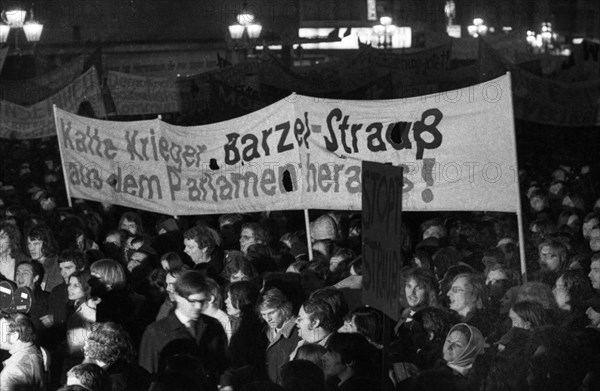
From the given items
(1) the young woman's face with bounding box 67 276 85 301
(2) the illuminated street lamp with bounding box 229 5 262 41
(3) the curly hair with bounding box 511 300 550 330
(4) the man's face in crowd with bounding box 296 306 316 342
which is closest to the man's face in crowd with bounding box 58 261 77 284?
(1) the young woman's face with bounding box 67 276 85 301

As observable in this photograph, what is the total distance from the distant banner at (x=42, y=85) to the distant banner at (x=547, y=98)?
6.99 meters

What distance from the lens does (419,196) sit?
7945 mm

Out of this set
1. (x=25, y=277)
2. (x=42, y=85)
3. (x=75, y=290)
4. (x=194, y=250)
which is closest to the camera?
(x=75, y=290)

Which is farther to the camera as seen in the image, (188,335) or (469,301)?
(469,301)

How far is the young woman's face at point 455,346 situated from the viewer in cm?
500

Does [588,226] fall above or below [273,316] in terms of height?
above

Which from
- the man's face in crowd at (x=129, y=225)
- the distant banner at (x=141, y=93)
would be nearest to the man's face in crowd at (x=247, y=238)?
the man's face in crowd at (x=129, y=225)

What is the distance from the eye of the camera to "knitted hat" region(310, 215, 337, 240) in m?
8.69

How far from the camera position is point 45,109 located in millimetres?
15828

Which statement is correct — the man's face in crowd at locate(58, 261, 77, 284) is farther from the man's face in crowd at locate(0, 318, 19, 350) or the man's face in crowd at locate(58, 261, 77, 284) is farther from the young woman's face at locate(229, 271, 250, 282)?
A: the man's face in crowd at locate(0, 318, 19, 350)

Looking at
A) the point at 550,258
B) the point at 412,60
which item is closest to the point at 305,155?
the point at 550,258

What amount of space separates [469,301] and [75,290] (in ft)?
6.91

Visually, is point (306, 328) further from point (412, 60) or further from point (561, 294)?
point (412, 60)

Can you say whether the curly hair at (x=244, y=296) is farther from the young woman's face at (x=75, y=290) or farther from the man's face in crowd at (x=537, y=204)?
the man's face in crowd at (x=537, y=204)
